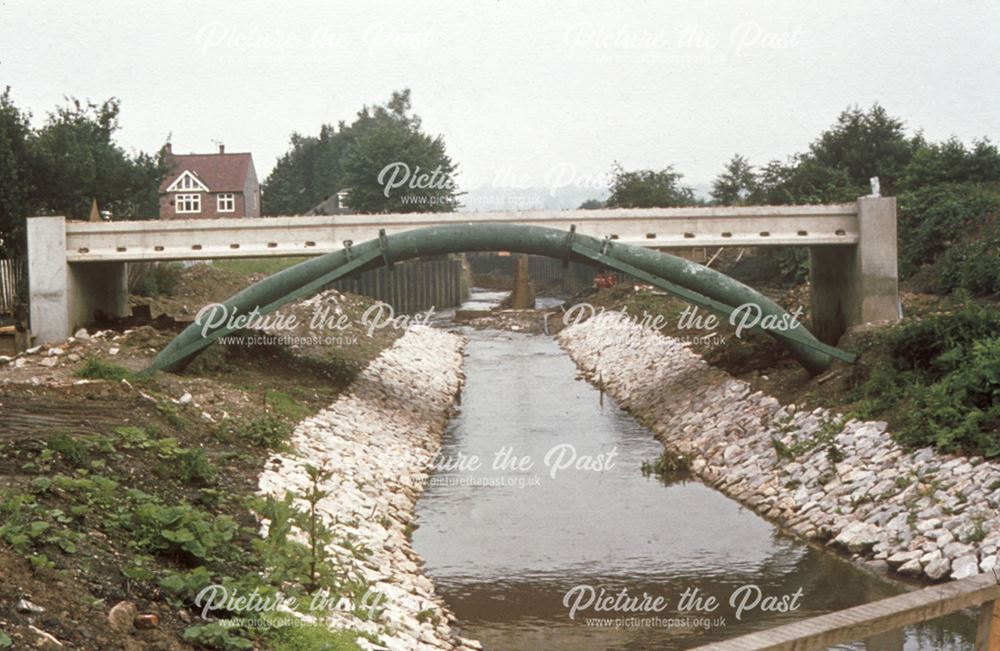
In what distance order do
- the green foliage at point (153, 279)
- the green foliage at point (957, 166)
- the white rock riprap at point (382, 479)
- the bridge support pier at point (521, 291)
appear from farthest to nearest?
the bridge support pier at point (521, 291) → the green foliage at point (957, 166) → the green foliage at point (153, 279) → the white rock riprap at point (382, 479)

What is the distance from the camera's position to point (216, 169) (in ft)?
299

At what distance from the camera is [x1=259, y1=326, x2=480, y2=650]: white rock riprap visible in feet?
46.8

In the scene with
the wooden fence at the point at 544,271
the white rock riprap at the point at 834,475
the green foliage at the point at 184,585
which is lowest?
the white rock riprap at the point at 834,475

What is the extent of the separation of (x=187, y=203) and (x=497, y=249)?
67.4 m

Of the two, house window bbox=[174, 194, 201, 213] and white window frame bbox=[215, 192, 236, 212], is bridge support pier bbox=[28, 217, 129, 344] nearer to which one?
white window frame bbox=[215, 192, 236, 212]

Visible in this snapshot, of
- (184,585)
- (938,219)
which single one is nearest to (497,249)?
(184,585)

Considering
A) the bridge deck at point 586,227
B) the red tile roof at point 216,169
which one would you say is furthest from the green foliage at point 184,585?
the red tile roof at point 216,169

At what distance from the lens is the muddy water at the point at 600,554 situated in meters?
15.3

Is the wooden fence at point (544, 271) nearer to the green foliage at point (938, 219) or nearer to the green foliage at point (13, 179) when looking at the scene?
the green foliage at point (938, 219)

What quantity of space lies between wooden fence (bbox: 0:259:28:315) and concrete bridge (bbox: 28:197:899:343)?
4936 mm

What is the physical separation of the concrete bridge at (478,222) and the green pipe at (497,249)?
171cm

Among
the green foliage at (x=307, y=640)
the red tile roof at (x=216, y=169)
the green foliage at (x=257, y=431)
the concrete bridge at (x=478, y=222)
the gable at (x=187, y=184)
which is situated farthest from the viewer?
the red tile roof at (x=216, y=169)

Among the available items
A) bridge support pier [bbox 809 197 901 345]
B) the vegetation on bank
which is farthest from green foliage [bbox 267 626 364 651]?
bridge support pier [bbox 809 197 901 345]

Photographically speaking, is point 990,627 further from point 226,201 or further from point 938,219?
point 226,201
